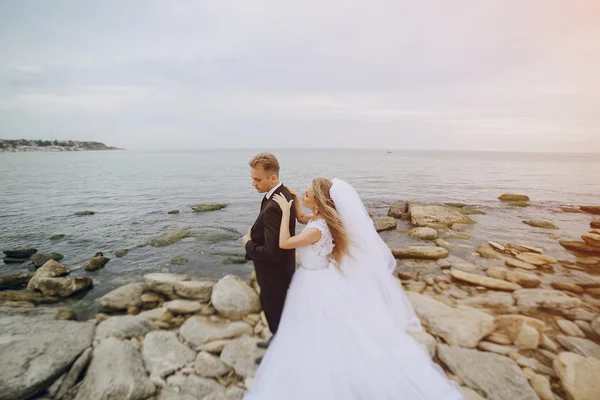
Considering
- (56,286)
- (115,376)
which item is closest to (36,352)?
(115,376)

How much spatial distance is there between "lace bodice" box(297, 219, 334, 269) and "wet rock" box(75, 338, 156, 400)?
9.50 feet

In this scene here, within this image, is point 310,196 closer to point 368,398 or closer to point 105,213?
point 368,398

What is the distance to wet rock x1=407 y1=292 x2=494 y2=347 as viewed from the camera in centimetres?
530

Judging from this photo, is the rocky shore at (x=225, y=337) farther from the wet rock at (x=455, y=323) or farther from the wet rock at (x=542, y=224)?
the wet rock at (x=542, y=224)

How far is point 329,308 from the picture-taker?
13.1ft

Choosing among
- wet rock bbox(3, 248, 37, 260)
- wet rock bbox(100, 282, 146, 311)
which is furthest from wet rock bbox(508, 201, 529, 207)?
wet rock bbox(3, 248, 37, 260)

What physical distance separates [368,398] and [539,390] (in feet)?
8.90

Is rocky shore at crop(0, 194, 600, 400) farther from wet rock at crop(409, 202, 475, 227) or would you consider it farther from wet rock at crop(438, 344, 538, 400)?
wet rock at crop(409, 202, 475, 227)

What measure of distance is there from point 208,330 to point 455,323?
16.1 feet

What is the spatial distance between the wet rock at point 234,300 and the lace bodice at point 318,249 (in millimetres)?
2970

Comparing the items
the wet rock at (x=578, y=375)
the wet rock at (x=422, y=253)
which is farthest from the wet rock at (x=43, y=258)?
the wet rock at (x=578, y=375)

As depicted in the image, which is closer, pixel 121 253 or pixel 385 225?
pixel 121 253

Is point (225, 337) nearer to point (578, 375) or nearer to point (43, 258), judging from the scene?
point (578, 375)

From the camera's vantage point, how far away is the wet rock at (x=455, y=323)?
5.30 m
